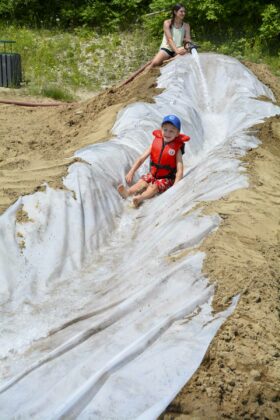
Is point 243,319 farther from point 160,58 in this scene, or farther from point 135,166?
point 160,58

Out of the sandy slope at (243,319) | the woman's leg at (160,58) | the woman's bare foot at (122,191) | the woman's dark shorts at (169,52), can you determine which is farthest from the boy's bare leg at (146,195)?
the woman's dark shorts at (169,52)

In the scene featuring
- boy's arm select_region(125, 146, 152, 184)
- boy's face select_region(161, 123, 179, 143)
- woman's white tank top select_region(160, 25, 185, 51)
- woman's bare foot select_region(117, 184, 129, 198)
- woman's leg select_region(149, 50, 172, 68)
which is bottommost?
woman's bare foot select_region(117, 184, 129, 198)

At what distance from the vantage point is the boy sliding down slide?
6.43 m

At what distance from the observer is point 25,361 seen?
11.4 ft

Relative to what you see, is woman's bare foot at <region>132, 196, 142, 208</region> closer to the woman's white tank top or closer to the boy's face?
the boy's face

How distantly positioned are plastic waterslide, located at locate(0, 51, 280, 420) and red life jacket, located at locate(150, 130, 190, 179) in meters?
0.25

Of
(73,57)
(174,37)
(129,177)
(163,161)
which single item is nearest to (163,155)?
(163,161)

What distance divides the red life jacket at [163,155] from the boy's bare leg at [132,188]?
0.22 meters

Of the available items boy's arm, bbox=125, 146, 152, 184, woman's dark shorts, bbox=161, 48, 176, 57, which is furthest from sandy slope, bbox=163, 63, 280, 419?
woman's dark shorts, bbox=161, 48, 176, 57

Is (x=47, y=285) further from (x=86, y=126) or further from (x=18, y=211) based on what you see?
(x=86, y=126)

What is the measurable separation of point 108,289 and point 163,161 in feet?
8.50

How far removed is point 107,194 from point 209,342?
2983 mm

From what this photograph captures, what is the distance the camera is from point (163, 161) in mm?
6555

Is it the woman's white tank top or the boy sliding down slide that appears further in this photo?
the woman's white tank top
